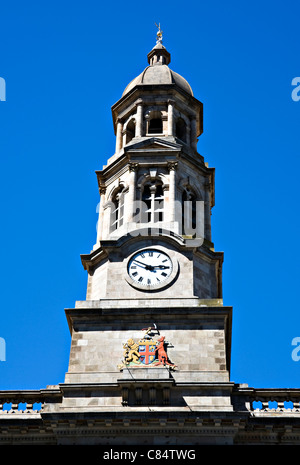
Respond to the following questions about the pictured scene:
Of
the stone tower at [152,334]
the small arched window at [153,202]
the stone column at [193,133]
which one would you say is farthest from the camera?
the stone column at [193,133]

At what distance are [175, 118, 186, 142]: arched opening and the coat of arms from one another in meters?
13.8

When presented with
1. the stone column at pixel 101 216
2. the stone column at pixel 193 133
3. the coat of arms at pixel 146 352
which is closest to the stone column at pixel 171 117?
the stone column at pixel 193 133

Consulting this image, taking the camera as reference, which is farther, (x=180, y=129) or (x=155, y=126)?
(x=180, y=129)

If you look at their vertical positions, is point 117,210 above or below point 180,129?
below

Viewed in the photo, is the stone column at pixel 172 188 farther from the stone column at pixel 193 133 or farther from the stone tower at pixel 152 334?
the stone column at pixel 193 133

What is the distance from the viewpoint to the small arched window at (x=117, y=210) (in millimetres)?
48469

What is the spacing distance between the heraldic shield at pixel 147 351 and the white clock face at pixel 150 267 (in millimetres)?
3557

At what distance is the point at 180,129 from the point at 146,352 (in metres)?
15.4

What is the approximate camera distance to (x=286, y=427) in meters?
38.8

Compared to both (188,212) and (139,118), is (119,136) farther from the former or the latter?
(188,212)

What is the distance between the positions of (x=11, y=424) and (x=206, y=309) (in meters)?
9.62

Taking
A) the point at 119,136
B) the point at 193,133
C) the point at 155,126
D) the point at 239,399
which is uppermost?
the point at 155,126

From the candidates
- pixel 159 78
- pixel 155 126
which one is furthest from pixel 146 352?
pixel 159 78

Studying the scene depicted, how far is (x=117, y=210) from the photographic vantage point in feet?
162
